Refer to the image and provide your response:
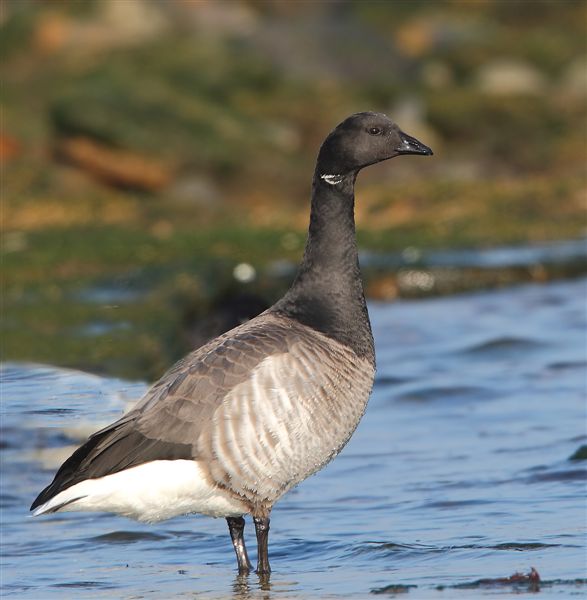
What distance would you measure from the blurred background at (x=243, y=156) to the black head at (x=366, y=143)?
452 cm

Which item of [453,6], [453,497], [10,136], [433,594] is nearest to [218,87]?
[10,136]

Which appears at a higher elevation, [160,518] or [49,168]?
[49,168]

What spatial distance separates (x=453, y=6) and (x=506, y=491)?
3639 cm

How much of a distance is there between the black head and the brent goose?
3.24 feet

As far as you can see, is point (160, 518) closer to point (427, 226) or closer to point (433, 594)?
point (433, 594)

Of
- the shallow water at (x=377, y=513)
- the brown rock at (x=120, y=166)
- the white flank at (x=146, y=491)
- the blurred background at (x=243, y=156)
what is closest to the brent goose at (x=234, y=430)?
the white flank at (x=146, y=491)

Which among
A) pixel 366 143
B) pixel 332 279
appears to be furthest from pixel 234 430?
pixel 366 143

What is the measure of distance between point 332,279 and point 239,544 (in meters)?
1.68

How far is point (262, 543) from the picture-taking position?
7.73m

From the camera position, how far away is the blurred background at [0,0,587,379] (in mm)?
15508

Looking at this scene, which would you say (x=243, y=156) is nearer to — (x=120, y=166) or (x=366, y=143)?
(x=120, y=166)

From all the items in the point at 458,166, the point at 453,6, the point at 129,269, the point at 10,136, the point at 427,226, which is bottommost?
the point at 129,269

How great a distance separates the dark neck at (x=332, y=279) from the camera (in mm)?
7812

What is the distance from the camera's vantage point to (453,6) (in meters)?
43.7
